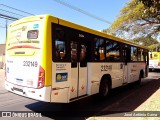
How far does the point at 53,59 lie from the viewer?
22.5ft

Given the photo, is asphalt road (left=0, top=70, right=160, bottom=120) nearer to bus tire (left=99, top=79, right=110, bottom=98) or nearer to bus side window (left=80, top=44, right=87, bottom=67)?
bus tire (left=99, top=79, right=110, bottom=98)

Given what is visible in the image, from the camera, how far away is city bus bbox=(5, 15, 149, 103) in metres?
6.77

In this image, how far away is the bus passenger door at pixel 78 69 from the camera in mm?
7797

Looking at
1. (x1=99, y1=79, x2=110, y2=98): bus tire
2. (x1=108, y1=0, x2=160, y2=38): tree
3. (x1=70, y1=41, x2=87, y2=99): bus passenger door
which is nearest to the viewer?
(x1=70, y1=41, x2=87, y2=99): bus passenger door

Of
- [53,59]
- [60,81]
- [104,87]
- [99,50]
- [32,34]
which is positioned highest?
[32,34]

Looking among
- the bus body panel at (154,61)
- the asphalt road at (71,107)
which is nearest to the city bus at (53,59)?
the asphalt road at (71,107)

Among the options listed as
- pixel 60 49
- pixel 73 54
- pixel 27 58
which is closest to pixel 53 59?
pixel 60 49

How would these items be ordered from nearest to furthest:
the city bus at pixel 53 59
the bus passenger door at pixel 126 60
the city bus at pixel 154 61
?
1. the city bus at pixel 53 59
2. the bus passenger door at pixel 126 60
3. the city bus at pixel 154 61

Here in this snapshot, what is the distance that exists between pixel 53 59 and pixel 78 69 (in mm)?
1455

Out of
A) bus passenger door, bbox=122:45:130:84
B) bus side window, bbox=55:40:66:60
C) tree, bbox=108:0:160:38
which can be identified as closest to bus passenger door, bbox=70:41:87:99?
bus side window, bbox=55:40:66:60

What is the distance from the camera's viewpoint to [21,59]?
24.5 ft

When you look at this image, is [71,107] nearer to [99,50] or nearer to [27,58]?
[99,50]

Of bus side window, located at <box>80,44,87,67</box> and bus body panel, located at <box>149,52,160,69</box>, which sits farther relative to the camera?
bus body panel, located at <box>149,52,160,69</box>

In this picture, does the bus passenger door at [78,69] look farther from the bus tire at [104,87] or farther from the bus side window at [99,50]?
the bus tire at [104,87]
